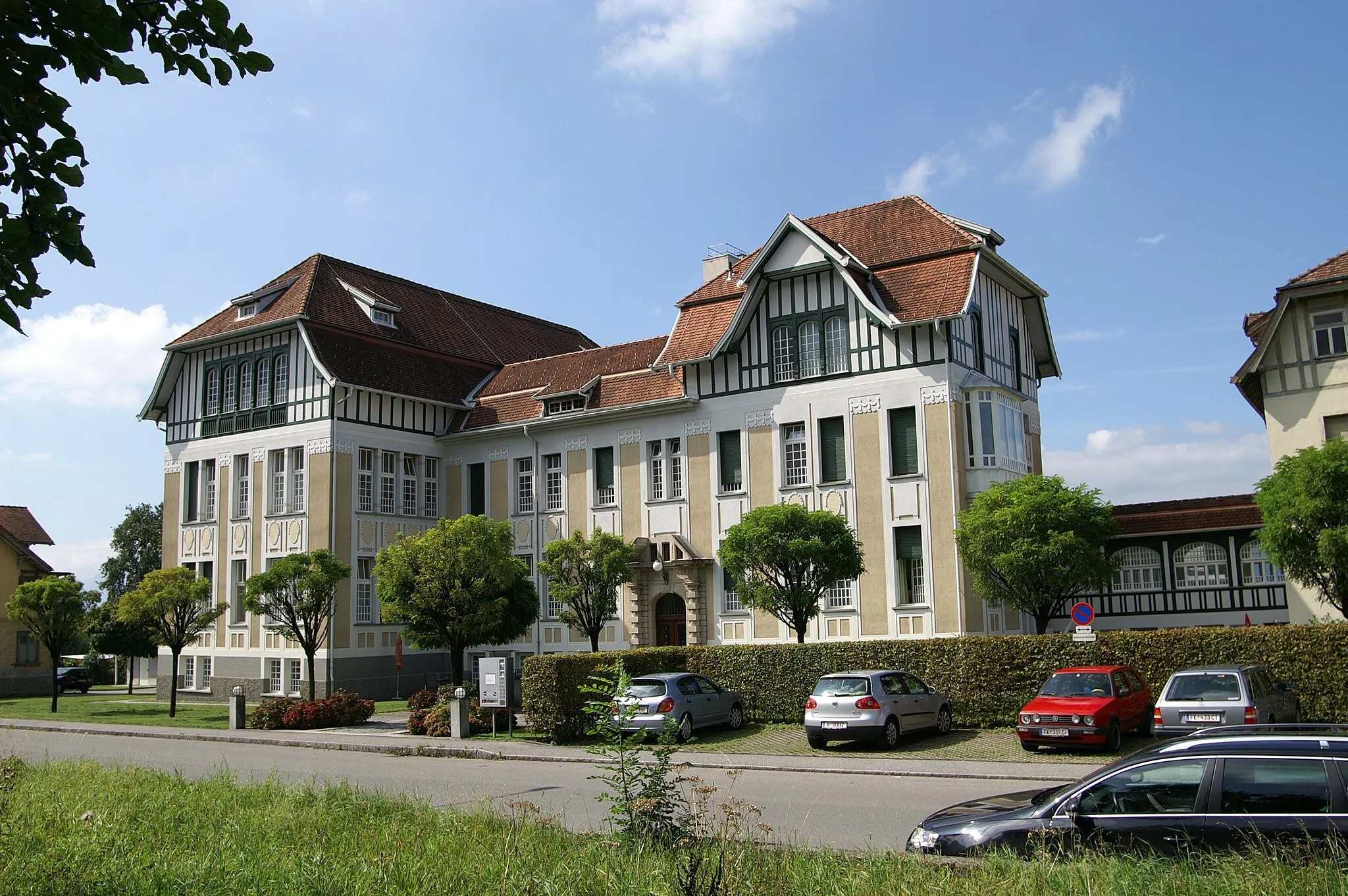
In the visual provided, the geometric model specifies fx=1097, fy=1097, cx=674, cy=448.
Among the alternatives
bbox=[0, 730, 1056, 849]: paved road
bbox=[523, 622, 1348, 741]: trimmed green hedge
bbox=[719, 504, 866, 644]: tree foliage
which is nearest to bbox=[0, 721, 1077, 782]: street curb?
bbox=[0, 730, 1056, 849]: paved road

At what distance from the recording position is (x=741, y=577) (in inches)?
1123

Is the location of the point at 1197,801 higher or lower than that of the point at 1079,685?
higher

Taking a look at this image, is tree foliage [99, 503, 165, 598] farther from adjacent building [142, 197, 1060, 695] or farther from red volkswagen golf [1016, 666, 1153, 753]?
red volkswagen golf [1016, 666, 1153, 753]

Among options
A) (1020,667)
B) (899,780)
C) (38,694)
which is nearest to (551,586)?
(1020,667)

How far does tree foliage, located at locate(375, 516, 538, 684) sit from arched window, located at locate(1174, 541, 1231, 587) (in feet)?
62.9

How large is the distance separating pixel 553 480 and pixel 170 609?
13393 millimetres

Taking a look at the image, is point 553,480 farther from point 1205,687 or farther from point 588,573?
point 1205,687

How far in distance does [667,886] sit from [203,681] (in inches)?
1538

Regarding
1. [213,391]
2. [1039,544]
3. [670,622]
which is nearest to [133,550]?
[213,391]

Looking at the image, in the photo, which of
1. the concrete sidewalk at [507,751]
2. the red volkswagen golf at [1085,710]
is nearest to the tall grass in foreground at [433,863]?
the concrete sidewalk at [507,751]

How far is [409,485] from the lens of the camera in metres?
41.7

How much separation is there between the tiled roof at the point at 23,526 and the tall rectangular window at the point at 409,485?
26232 millimetres

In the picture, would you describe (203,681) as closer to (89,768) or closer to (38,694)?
(38,694)

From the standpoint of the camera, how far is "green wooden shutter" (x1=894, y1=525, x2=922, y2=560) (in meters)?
32.1
